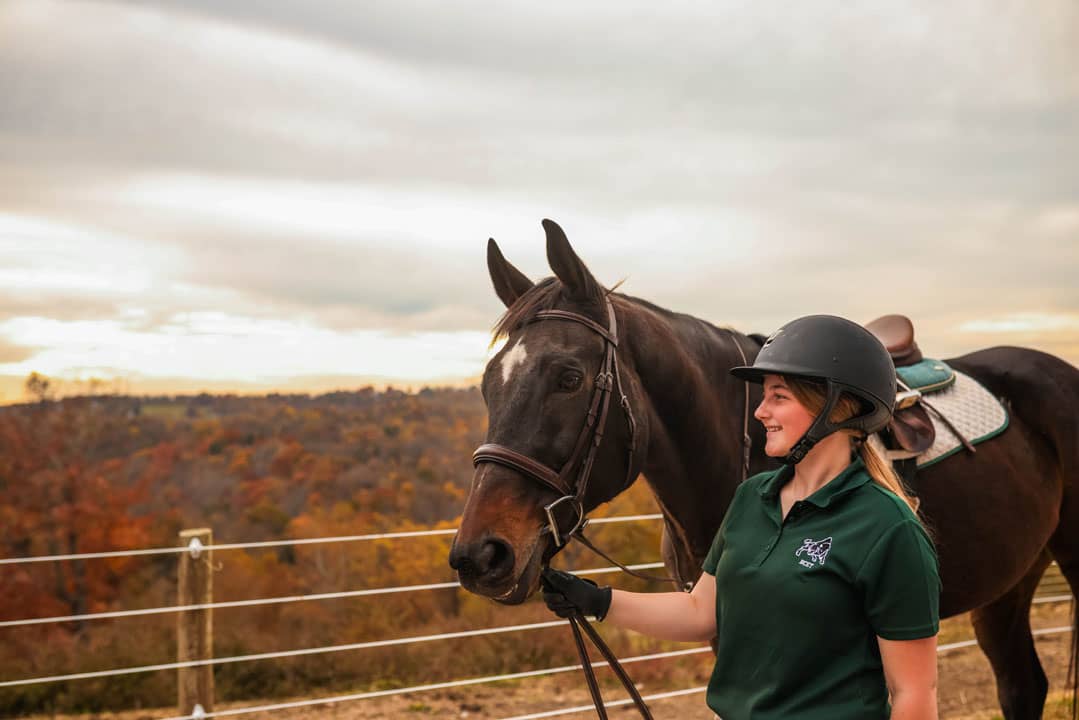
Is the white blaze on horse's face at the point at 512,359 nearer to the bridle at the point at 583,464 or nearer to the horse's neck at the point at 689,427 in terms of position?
the bridle at the point at 583,464

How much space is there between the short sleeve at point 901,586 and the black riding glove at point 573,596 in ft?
2.06

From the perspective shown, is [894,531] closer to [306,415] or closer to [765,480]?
[765,480]

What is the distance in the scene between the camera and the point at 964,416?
3.20 metres

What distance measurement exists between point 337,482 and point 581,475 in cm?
1333

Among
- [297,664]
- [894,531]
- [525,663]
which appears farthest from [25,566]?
[894,531]

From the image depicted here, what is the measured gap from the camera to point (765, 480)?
1.64m

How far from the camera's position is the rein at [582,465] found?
6.47 ft

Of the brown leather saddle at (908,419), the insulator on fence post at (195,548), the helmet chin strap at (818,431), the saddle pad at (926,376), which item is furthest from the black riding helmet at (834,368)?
the insulator on fence post at (195,548)

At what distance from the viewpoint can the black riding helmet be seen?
146 centimetres

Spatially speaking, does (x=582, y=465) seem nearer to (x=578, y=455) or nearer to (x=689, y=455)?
(x=578, y=455)

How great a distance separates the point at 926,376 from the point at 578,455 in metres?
1.92

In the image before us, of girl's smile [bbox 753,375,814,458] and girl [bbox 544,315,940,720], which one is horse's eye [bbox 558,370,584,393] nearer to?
girl [bbox 544,315,940,720]

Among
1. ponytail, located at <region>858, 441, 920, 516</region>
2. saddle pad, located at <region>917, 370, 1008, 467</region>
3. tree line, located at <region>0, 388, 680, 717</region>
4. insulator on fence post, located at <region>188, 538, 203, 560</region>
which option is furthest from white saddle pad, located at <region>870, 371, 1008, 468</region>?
tree line, located at <region>0, 388, 680, 717</region>

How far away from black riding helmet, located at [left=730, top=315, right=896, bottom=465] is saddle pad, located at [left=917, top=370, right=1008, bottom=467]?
5.28 ft
